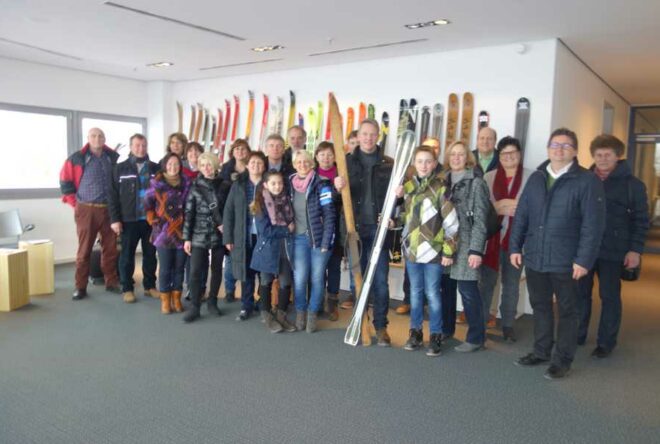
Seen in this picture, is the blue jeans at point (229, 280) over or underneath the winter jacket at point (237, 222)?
underneath

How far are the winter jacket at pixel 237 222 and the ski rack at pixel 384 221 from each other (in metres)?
0.99

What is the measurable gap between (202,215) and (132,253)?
1155 millimetres

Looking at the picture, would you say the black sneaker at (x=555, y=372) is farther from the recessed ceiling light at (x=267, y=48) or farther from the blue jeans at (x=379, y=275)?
the recessed ceiling light at (x=267, y=48)

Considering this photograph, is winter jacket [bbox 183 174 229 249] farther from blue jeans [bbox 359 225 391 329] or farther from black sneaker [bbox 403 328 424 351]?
black sneaker [bbox 403 328 424 351]

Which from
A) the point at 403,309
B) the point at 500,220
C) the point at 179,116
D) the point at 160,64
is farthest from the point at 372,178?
the point at 179,116

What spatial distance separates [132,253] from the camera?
182 inches

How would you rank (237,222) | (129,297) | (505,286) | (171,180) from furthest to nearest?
(129,297)
(171,180)
(237,222)
(505,286)

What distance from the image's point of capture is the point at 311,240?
348 cm

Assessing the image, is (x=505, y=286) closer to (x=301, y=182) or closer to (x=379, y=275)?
(x=379, y=275)

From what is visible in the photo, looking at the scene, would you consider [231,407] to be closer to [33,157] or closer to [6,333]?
[6,333]

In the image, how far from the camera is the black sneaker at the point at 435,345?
10.5ft

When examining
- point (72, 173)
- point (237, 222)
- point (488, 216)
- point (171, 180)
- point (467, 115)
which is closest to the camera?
point (488, 216)

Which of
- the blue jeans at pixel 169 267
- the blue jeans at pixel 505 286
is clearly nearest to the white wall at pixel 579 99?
the blue jeans at pixel 505 286

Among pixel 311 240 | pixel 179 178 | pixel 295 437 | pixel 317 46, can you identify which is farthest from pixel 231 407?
pixel 317 46
